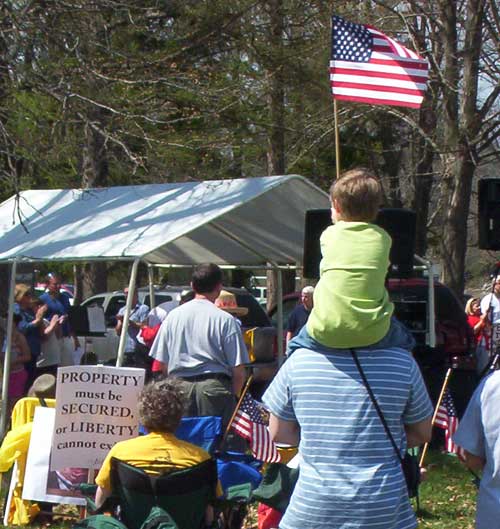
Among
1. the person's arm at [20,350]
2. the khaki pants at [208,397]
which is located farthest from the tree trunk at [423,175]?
the khaki pants at [208,397]

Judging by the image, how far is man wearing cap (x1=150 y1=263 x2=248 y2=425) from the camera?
7.46 m

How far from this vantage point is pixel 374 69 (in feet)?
35.0

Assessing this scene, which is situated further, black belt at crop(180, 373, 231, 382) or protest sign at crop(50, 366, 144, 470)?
black belt at crop(180, 373, 231, 382)

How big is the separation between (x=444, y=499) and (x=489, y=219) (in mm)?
3055

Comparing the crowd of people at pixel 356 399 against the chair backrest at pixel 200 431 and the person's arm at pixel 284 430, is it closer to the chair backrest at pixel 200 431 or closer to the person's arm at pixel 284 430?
the person's arm at pixel 284 430

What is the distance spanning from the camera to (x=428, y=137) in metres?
17.4

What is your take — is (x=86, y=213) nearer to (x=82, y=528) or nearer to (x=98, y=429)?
(x=98, y=429)

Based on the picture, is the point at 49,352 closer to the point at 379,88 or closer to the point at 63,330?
the point at 63,330

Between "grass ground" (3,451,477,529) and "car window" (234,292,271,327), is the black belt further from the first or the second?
"car window" (234,292,271,327)

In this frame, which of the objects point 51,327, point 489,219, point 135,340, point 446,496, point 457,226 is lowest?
point 446,496

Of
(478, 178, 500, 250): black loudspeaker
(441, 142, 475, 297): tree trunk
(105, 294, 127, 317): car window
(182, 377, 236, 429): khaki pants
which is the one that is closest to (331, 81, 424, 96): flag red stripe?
(478, 178, 500, 250): black loudspeaker

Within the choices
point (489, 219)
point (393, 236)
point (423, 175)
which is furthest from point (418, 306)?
point (423, 175)

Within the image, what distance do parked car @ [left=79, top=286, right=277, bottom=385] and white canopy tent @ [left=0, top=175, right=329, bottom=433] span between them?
1.58 feet

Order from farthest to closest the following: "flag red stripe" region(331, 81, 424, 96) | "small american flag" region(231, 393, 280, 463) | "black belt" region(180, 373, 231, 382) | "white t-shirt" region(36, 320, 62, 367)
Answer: "white t-shirt" region(36, 320, 62, 367), "flag red stripe" region(331, 81, 424, 96), "black belt" region(180, 373, 231, 382), "small american flag" region(231, 393, 280, 463)
